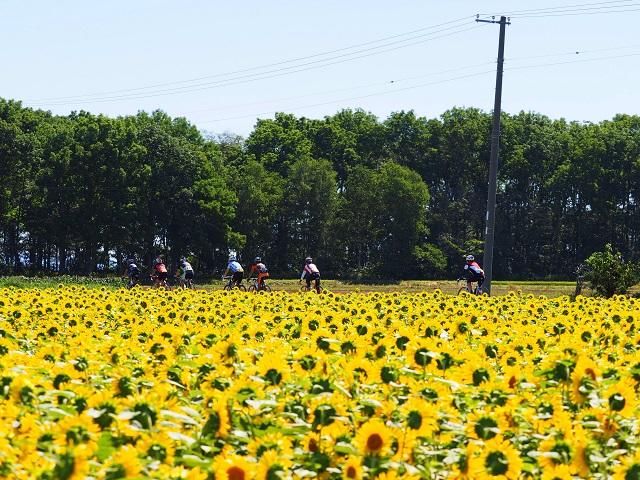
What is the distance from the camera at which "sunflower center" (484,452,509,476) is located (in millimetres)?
4375

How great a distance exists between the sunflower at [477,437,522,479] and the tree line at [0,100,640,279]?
199ft

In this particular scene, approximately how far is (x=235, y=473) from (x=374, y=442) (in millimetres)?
642

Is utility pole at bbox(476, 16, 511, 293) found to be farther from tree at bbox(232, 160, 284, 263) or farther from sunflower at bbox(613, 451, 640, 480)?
tree at bbox(232, 160, 284, 263)

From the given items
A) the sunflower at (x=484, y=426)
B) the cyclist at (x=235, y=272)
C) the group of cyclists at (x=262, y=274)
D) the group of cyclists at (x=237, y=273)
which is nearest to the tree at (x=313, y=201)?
the group of cyclists at (x=237, y=273)

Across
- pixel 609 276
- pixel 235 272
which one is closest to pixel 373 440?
pixel 235 272

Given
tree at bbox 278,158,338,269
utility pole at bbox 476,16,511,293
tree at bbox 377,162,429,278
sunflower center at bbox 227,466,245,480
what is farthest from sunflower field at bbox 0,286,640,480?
tree at bbox 278,158,338,269

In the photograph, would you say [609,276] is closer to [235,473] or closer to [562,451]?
[562,451]

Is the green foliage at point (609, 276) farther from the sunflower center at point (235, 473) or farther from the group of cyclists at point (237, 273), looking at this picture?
the sunflower center at point (235, 473)

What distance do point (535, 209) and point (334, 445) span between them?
80433 mm

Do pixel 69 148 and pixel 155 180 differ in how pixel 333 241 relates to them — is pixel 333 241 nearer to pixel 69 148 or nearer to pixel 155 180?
pixel 155 180

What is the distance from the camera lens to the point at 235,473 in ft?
12.8

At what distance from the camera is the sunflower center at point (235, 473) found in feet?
12.8

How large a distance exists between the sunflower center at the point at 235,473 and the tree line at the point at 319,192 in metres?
61.0

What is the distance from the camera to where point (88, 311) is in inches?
465
